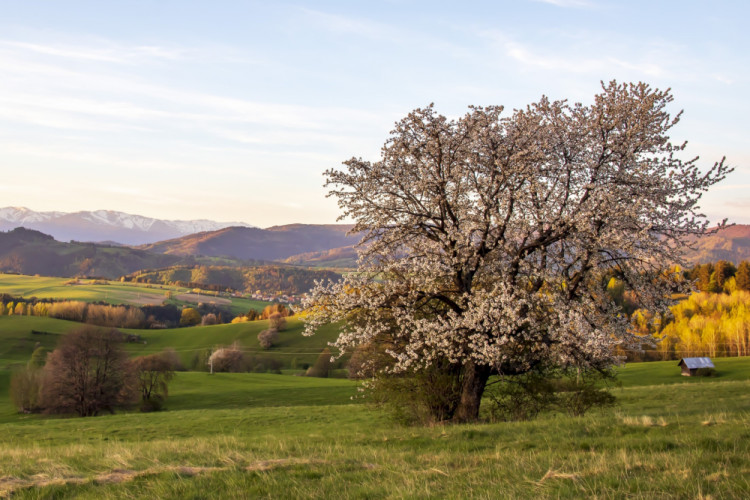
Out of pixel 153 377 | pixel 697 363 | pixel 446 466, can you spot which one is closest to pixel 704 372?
pixel 697 363

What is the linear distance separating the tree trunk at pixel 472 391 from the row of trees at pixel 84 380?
60.2 metres

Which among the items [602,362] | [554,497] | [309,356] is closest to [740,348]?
[309,356]

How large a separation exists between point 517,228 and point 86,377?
6501cm

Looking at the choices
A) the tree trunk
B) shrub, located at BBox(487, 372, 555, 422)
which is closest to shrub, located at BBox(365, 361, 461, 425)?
the tree trunk

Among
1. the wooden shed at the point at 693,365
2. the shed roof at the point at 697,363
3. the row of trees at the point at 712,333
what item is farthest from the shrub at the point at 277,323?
the shed roof at the point at 697,363

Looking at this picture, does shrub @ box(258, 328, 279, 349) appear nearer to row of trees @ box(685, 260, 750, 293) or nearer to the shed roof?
the shed roof

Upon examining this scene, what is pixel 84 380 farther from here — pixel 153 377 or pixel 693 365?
pixel 693 365

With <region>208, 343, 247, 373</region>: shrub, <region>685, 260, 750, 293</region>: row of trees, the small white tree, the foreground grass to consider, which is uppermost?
the small white tree

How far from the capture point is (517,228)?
2148 centimetres

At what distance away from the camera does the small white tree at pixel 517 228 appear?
20609 mm

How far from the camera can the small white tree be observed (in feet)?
67.6

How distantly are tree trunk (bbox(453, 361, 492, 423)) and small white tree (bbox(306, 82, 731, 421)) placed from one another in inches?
1.9

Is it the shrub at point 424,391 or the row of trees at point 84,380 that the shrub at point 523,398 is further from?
the row of trees at point 84,380

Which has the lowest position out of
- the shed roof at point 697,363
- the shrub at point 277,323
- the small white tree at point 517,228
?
the shrub at point 277,323
